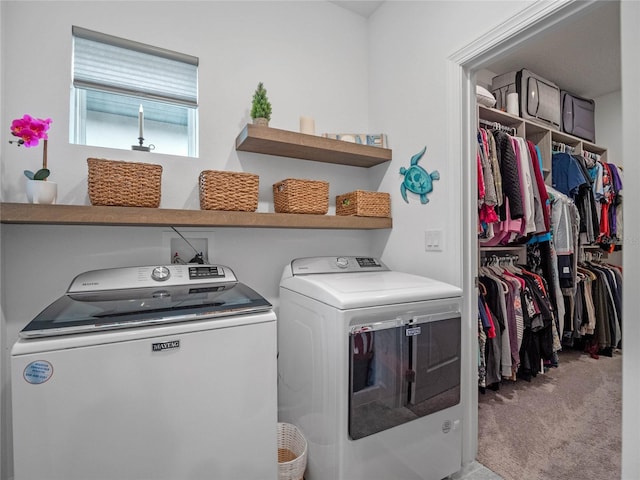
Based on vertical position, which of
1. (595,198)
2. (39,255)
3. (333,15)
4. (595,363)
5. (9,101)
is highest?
(333,15)

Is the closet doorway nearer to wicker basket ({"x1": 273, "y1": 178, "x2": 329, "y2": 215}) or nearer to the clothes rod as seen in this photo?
wicker basket ({"x1": 273, "y1": 178, "x2": 329, "y2": 215})

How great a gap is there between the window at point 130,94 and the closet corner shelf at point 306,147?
0.36m

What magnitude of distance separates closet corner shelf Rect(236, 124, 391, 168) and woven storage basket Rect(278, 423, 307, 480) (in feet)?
4.96

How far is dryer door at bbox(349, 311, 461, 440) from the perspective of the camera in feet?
4.53

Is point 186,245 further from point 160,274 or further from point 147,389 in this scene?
point 147,389

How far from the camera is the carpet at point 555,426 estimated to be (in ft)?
5.70

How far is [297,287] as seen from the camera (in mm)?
1716

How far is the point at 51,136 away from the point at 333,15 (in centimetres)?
188

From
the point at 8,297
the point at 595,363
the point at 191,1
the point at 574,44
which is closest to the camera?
the point at 8,297

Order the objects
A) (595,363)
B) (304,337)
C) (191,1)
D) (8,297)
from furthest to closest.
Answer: (595,363) → (191,1) → (304,337) → (8,297)

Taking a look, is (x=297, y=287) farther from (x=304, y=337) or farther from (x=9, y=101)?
(x=9, y=101)

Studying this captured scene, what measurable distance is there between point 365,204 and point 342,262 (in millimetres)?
387

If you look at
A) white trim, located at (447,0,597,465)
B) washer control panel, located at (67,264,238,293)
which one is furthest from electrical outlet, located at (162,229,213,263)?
white trim, located at (447,0,597,465)

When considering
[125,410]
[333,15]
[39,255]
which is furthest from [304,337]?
[333,15]
